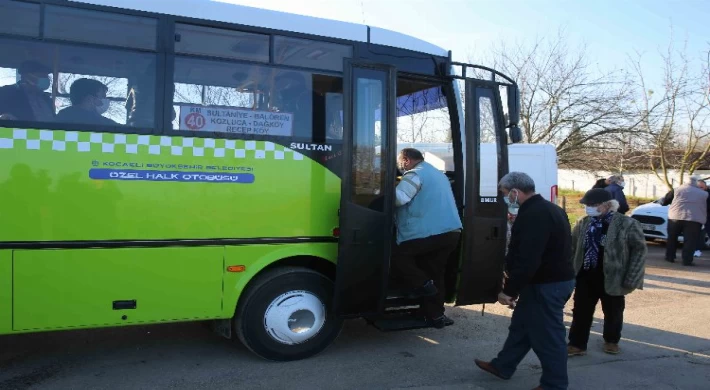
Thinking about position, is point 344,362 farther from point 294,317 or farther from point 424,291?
point 424,291

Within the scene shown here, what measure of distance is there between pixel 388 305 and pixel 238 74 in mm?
2622

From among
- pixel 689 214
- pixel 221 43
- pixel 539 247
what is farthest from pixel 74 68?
pixel 689 214

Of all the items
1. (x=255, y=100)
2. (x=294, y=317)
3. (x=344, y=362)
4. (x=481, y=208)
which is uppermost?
(x=255, y=100)

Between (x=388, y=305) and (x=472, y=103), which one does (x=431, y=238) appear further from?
(x=472, y=103)

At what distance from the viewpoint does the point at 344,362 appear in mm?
5258

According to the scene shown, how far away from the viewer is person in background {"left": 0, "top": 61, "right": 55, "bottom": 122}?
4.20 m

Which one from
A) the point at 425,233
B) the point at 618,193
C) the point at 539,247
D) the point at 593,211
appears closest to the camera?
the point at 539,247

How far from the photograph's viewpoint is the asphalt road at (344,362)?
4.69 m

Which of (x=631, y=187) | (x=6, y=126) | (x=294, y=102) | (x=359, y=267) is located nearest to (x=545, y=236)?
(x=359, y=267)

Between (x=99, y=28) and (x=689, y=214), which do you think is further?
(x=689, y=214)

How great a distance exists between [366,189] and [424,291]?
48.1 inches

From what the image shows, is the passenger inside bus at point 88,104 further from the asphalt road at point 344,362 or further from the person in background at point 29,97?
the asphalt road at point 344,362

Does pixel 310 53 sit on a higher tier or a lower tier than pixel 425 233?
higher

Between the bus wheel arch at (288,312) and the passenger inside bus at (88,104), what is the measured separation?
6.15 ft
